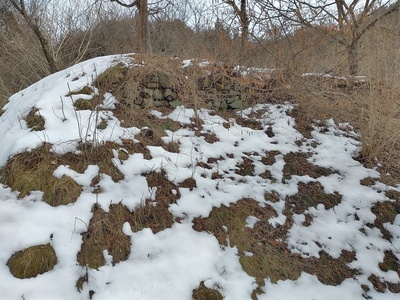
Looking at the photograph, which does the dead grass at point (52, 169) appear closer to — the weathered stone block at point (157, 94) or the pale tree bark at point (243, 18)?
the weathered stone block at point (157, 94)

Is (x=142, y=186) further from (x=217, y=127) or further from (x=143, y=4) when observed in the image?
(x=143, y=4)

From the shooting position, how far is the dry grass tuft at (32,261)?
2.03 meters

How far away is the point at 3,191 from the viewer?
2.61m

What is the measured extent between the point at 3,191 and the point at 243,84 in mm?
3782

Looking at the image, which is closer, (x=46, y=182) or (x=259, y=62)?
(x=46, y=182)

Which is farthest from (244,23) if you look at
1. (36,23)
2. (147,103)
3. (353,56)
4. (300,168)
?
(36,23)

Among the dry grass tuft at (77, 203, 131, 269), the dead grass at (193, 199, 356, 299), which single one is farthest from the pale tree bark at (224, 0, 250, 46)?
the dry grass tuft at (77, 203, 131, 269)

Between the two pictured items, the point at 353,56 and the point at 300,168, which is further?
the point at 353,56

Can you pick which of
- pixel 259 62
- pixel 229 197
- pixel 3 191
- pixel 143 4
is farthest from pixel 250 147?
pixel 143 4

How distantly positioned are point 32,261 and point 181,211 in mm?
1271

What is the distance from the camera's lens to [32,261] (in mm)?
2066

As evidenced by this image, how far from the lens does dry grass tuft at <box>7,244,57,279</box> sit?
2.03 metres

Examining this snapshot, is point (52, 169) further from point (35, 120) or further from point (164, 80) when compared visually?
point (164, 80)

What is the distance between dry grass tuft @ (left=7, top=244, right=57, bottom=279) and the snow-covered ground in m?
0.04
